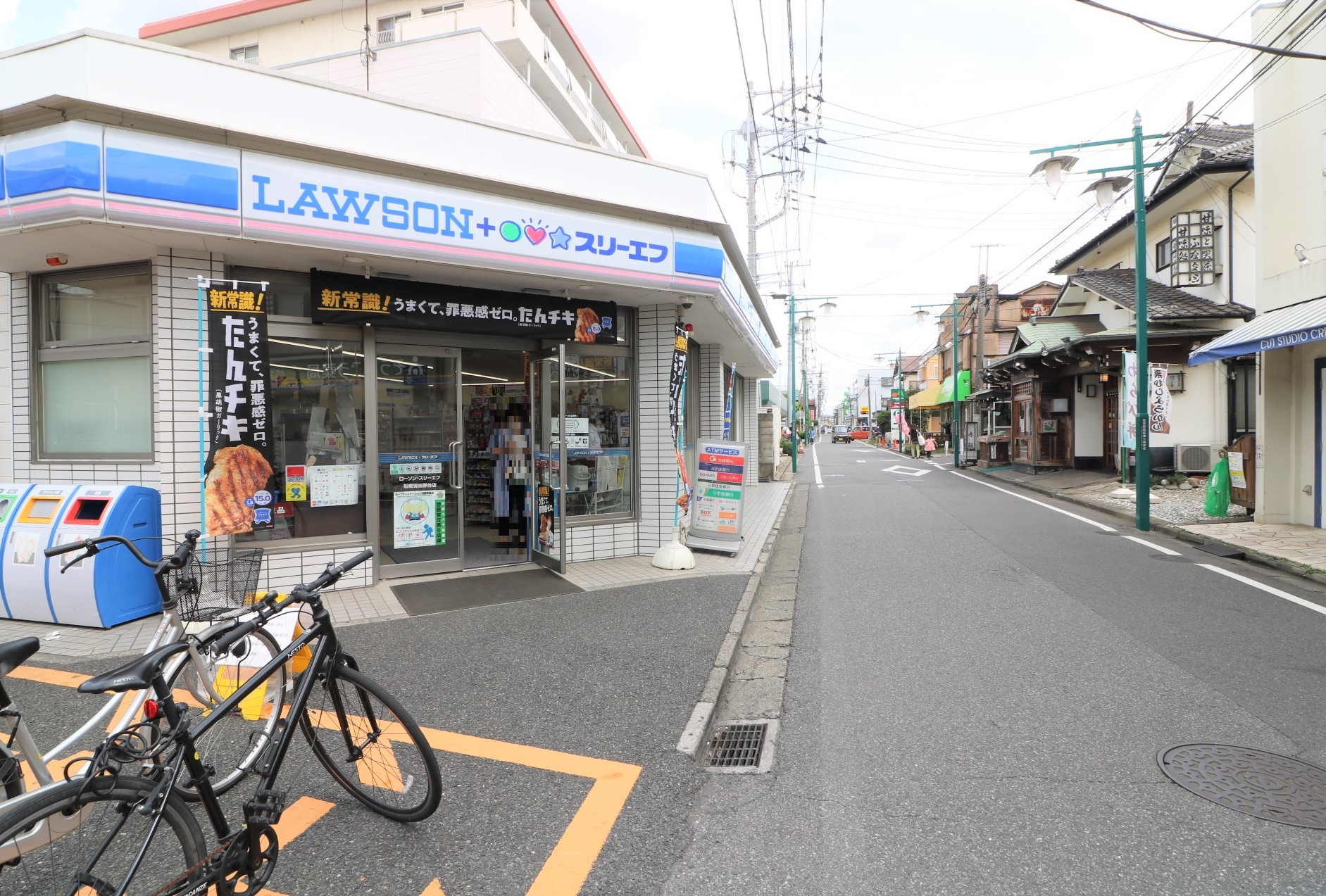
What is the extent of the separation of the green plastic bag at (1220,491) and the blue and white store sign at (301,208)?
34.2 ft

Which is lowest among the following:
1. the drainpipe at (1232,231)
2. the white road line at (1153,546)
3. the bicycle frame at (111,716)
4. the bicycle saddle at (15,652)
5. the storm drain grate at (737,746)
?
the storm drain grate at (737,746)

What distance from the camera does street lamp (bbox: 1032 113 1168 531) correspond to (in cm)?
1186

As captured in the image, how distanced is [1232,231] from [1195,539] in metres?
11.1

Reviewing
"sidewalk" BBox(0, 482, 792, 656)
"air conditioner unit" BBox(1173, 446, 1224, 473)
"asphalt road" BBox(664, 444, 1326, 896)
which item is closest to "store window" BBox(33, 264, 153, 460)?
"sidewalk" BBox(0, 482, 792, 656)

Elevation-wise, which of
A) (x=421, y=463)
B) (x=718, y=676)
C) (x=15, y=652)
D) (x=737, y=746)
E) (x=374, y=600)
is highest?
(x=421, y=463)

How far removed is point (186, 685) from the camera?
10.6ft

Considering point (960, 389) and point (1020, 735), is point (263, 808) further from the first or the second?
point (960, 389)

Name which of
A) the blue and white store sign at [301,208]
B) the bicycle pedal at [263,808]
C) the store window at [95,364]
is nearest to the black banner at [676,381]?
the blue and white store sign at [301,208]

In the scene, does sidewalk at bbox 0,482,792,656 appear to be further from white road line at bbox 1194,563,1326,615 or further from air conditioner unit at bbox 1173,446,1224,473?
air conditioner unit at bbox 1173,446,1224,473

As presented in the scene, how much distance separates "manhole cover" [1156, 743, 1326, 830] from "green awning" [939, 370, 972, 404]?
96.4 feet

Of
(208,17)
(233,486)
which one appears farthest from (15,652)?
(208,17)

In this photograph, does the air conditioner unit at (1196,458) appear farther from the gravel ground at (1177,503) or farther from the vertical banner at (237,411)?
the vertical banner at (237,411)

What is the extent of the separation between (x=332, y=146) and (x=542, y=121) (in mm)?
16283

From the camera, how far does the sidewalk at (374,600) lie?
5520 mm
